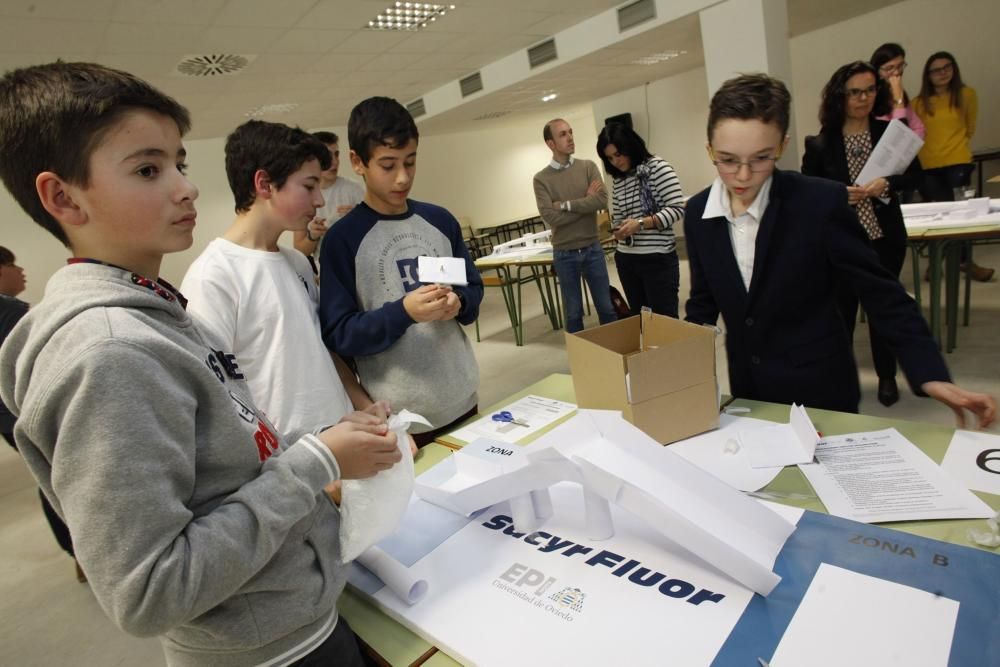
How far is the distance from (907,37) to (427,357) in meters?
8.08

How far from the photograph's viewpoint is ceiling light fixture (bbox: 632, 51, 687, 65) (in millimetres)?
6531

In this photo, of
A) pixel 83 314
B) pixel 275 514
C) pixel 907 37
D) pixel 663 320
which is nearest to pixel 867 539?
pixel 663 320

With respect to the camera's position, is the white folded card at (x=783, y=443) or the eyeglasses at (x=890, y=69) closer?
the white folded card at (x=783, y=443)

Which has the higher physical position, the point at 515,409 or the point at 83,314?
the point at 83,314

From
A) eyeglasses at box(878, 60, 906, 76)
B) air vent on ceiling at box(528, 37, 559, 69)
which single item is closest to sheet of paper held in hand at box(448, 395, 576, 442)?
eyeglasses at box(878, 60, 906, 76)

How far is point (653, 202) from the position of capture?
3.18 meters

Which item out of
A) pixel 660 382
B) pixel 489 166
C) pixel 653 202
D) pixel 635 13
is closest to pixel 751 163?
pixel 660 382

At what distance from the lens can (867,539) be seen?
2.38ft

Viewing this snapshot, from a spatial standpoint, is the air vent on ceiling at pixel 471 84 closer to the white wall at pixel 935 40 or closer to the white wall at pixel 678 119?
the white wall at pixel 678 119

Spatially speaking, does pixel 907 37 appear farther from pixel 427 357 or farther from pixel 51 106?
pixel 51 106

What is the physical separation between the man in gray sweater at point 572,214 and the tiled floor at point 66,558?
630 millimetres

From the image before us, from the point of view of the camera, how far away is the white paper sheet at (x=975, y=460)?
0.81 metres

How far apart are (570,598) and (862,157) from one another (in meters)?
2.55

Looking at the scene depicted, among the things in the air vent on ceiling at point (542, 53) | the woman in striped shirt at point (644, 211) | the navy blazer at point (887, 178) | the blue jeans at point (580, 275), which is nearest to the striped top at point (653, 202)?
the woman in striped shirt at point (644, 211)
